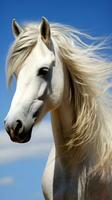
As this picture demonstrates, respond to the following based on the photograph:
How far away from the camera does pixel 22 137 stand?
13.0 feet

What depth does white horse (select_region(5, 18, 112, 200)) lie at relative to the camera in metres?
4.19

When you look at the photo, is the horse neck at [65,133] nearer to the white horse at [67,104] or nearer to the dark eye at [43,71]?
the white horse at [67,104]

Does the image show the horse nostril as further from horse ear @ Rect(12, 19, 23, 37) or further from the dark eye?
horse ear @ Rect(12, 19, 23, 37)

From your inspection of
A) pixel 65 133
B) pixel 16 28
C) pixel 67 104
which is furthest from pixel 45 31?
pixel 65 133

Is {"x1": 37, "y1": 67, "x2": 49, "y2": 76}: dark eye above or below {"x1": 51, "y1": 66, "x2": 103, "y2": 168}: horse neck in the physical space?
above

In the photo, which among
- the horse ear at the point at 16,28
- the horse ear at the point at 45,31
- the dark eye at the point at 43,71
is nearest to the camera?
the dark eye at the point at 43,71

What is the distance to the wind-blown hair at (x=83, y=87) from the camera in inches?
172

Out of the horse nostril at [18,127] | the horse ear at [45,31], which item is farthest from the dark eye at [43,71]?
the horse nostril at [18,127]

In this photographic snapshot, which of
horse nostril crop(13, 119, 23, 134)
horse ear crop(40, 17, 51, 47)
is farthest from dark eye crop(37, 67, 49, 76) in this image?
horse nostril crop(13, 119, 23, 134)

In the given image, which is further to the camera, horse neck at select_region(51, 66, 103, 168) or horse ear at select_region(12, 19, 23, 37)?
horse ear at select_region(12, 19, 23, 37)

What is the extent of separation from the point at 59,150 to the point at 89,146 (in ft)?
0.94

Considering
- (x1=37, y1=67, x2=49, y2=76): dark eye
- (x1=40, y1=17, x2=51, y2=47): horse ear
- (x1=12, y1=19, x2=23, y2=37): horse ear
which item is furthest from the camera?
(x1=12, y1=19, x2=23, y2=37): horse ear

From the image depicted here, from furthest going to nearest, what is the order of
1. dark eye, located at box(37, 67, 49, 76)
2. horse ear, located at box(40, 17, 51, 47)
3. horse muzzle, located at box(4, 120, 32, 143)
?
horse ear, located at box(40, 17, 51, 47) → dark eye, located at box(37, 67, 49, 76) → horse muzzle, located at box(4, 120, 32, 143)

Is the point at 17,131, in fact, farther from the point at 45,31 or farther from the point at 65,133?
the point at 45,31
